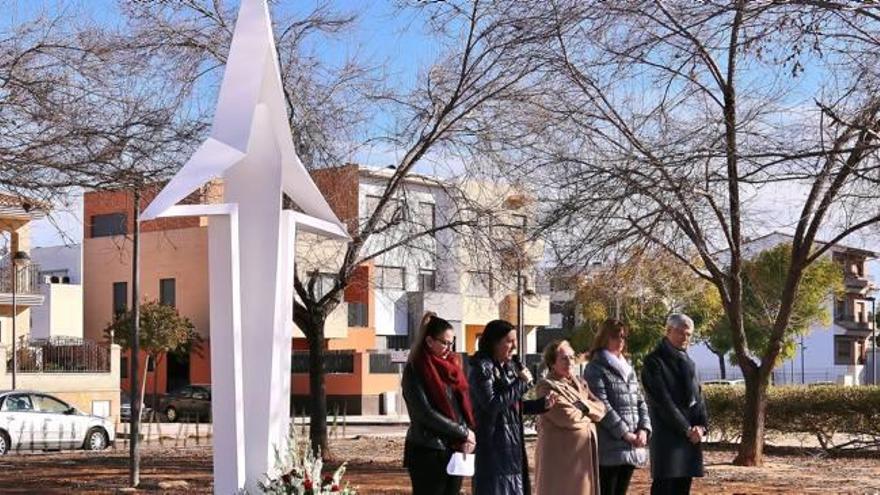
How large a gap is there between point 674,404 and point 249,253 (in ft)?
11.7

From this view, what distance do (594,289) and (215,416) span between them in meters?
10.8

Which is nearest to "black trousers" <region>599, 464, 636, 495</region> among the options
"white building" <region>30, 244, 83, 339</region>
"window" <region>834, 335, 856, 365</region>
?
"white building" <region>30, 244, 83, 339</region>

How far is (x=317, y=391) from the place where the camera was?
20734mm

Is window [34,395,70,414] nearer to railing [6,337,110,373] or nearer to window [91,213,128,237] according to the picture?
railing [6,337,110,373]

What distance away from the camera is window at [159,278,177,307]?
2046 inches

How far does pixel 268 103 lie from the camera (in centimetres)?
991

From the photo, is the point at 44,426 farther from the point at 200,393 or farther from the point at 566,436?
the point at 566,436

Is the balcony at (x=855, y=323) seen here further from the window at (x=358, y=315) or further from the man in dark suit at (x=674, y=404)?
the man in dark suit at (x=674, y=404)

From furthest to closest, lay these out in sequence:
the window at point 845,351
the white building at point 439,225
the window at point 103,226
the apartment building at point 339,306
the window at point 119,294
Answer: the window at point 845,351 < the window at point 119,294 < the window at point 103,226 < the apartment building at point 339,306 < the white building at point 439,225

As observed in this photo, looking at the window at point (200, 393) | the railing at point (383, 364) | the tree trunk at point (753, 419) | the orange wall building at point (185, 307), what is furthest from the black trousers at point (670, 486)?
the railing at point (383, 364)

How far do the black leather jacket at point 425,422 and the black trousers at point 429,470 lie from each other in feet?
0.17

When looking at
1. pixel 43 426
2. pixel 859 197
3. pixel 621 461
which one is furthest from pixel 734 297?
pixel 43 426

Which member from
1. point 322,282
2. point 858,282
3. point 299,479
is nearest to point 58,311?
point 322,282

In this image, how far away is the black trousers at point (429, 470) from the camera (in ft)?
30.7
